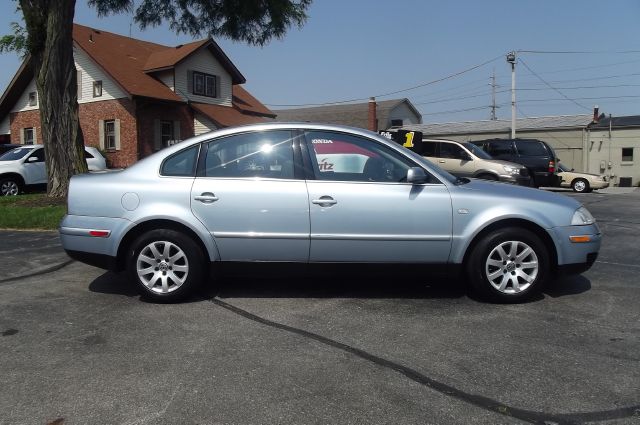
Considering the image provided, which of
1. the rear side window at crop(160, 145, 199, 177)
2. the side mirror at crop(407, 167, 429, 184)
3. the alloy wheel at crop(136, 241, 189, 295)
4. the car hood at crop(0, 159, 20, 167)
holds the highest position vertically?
the car hood at crop(0, 159, 20, 167)

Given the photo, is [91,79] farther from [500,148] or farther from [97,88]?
[500,148]

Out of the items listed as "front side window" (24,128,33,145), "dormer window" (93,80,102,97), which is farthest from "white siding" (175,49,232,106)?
"front side window" (24,128,33,145)

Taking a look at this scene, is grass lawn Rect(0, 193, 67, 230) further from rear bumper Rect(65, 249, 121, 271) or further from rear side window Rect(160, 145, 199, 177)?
rear side window Rect(160, 145, 199, 177)

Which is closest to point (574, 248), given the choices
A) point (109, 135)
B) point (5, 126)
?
point (109, 135)

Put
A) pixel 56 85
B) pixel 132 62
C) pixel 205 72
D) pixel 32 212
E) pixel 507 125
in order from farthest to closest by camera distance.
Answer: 1. pixel 507 125
2. pixel 205 72
3. pixel 132 62
4. pixel 56 85
5. pixel 32 212

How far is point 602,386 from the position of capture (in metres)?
3.32

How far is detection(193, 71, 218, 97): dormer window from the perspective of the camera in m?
27.8

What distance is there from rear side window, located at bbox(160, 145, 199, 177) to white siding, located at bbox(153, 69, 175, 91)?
75.8 ft

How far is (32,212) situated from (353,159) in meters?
7.40

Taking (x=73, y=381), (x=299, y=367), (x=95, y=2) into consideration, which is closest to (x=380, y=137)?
(x=299, y=367)

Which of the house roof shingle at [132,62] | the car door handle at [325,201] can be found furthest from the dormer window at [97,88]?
the car door handle at [325,201]

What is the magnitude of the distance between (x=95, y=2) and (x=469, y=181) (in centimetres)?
1225

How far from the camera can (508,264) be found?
4887 mm

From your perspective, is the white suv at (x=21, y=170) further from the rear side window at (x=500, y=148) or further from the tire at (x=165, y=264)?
the rear side window at (x=500, y=148)
